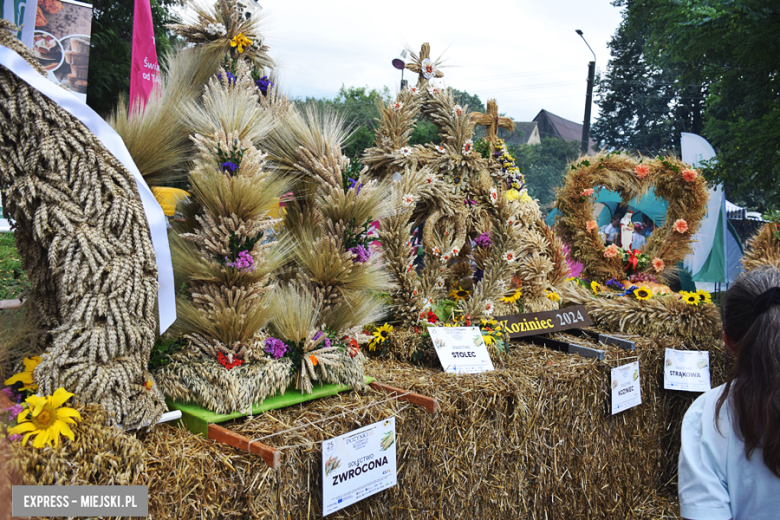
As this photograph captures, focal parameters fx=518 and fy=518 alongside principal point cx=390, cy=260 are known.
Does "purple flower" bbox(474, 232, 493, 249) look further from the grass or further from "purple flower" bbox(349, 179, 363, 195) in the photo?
the grass

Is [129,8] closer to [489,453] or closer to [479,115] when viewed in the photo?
[479,115]

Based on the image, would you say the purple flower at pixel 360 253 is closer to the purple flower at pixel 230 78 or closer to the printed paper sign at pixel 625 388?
the purple flower at pixel 230 78

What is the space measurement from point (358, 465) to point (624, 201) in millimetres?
3097

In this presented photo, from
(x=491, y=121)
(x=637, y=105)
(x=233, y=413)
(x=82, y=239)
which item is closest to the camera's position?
(x=82, y=239)

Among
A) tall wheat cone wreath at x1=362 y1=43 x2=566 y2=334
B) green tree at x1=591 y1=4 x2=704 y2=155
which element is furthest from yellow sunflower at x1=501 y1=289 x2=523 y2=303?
green tree at x1=591 y1=4 x2=704 y2=155

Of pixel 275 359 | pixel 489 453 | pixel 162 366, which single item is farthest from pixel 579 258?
pixel 162 366

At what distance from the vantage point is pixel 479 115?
3.01 metres

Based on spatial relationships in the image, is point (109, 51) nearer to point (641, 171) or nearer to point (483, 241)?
point (483, 241)

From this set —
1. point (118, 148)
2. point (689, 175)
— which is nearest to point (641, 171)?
point (689, 175)

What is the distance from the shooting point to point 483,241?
2816 millimetres

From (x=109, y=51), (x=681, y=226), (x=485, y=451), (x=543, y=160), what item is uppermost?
(x=543, y=160)

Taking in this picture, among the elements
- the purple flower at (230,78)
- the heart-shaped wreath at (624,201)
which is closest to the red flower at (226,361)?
the purple flower at (230,78)

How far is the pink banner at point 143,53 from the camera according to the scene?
7.95ft

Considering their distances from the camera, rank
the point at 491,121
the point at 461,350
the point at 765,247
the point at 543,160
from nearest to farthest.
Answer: the point at 461,350, the point at 491,121, the point at 765,247, the point at 543,160
